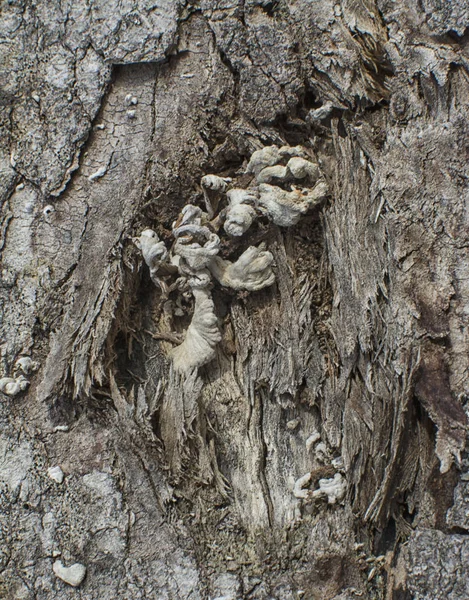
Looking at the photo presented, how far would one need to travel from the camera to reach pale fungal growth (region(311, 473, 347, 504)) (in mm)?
1670

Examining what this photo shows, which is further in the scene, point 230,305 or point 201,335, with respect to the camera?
point 230,305

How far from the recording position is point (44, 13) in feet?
5.83

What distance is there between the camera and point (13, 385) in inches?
65.5

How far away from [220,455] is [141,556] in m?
0.40

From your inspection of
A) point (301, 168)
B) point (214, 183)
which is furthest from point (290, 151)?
point (214, 183)

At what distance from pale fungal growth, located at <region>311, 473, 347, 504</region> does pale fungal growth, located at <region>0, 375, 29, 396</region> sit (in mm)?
1029

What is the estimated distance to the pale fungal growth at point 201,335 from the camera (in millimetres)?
1660

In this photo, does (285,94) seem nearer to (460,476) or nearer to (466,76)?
(466,76)

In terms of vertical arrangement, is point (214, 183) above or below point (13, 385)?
above

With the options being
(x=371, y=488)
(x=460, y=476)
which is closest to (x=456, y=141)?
(x=460, y=476)

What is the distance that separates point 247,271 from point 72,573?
1.11 meters

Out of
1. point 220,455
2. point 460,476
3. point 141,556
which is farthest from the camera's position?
point 220,455

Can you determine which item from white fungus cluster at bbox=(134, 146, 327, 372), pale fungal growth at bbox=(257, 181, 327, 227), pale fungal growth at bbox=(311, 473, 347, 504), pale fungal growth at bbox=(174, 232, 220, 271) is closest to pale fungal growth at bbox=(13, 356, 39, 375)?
white fungus cluster at bbox=(134, 146, 327, 372)

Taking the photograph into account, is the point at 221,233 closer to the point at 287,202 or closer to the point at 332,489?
the point at 287,202
